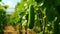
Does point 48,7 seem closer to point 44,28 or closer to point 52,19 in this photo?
point 52,19

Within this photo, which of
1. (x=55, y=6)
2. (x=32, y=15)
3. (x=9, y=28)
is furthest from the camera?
(x=9, y=28)

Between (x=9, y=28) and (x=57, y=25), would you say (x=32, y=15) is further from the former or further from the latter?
(x=9, y=28)

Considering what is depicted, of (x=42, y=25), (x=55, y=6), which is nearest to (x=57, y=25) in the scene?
(x=55, y=6)

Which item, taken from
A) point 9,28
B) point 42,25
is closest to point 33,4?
point 42,25

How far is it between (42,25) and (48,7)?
84 cm

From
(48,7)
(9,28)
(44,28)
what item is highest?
(48,7)

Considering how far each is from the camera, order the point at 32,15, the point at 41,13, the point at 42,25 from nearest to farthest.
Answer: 1. the point at 32,15
2. the point at 41,13
3. the point at 42,25

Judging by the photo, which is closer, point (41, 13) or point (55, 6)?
point (55, 6)

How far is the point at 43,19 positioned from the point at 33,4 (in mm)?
576

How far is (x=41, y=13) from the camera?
10.7ft

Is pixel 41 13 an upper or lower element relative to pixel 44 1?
lower

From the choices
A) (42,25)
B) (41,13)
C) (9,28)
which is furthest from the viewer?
(9,28)

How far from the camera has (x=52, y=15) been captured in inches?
108

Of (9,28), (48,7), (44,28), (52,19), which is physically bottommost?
(9,28)
